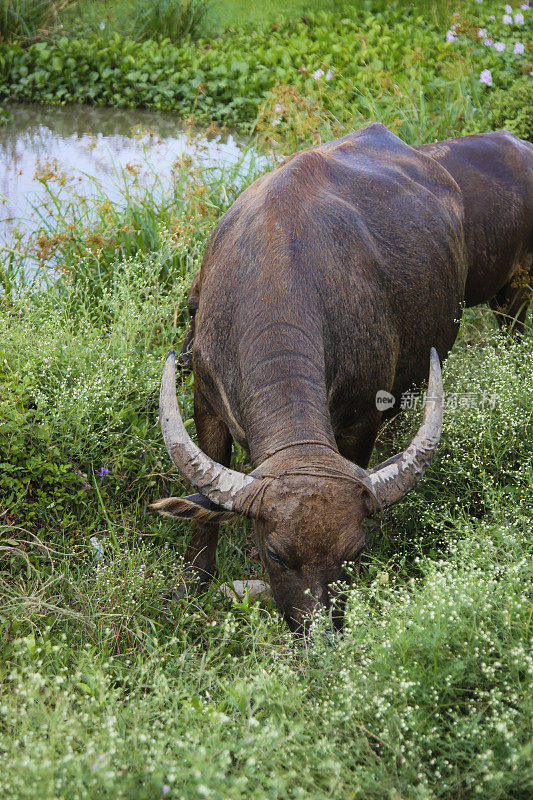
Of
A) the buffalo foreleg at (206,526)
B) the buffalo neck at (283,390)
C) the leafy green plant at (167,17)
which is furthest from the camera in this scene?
the leafy green plant at (167,17)

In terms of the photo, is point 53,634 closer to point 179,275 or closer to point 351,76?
point 179,275

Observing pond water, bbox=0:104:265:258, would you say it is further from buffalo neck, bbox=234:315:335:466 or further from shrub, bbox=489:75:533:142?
buffalo neck, bbox=234:315:335:466

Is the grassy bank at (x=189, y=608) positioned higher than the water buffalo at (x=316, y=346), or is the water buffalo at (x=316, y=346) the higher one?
the water buffalo at (x=316, y=346)

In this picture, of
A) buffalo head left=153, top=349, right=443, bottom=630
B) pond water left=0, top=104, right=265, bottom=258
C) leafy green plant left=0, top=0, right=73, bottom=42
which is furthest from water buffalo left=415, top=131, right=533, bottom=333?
leafy green plant left=0, top=0, right=73, bottom=42

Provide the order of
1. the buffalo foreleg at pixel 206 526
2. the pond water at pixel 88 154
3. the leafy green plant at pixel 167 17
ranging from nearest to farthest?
the buffalo foreleg at pixel 206 526, the pond water at pixel 88 154, the leafy green plant at pixel 167 17

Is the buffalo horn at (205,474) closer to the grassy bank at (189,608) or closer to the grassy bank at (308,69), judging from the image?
the grassy bank at (189,608)

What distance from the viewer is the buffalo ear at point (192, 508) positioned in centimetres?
324

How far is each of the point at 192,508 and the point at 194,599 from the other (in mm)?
792

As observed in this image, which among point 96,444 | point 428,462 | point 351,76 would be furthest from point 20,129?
point 428,462

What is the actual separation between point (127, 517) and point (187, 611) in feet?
2.38

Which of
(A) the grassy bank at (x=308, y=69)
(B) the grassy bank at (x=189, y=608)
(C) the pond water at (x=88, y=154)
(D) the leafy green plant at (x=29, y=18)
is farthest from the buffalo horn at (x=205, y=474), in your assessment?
(D) the leafy green plant at (x=29, y=18)

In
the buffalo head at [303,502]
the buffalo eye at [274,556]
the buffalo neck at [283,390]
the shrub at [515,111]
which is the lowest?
the buffalo eye at [274,556]

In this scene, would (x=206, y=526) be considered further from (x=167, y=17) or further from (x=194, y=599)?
(x=167, y=17)

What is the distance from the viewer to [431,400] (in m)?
3.32
